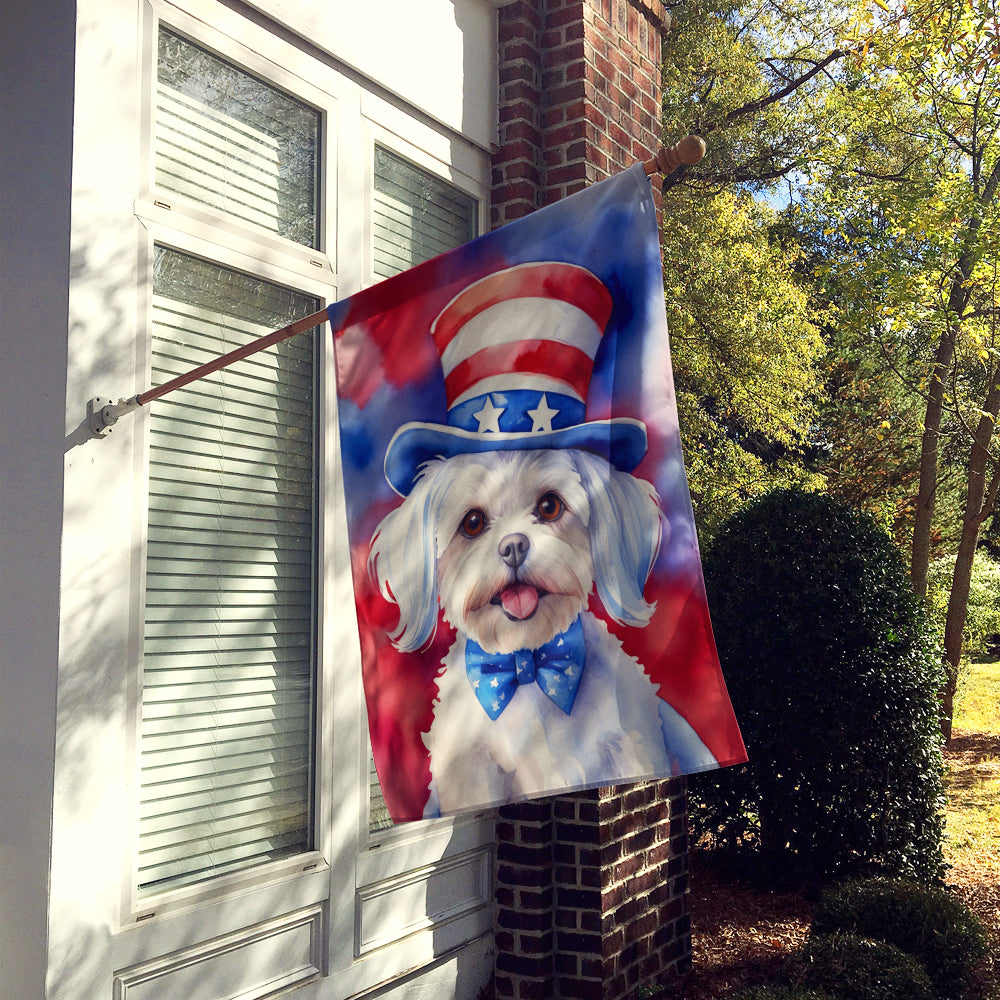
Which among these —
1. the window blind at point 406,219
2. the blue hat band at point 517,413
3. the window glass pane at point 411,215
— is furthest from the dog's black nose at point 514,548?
the window glass pane at point 411,215

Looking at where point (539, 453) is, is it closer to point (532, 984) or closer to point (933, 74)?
point (532, 984)

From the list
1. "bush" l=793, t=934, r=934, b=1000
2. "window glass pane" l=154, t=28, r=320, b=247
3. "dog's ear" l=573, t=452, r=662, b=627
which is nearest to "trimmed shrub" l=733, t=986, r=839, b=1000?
"bush" l=793, t=934, r=934, b=1000

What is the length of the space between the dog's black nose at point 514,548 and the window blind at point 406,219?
1.59 metres

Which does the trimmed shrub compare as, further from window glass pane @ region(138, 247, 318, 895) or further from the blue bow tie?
the blue bow tie

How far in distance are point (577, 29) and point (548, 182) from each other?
28.7 inches

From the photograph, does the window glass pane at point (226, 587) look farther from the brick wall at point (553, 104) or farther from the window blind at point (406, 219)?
the brick wall at point (553, 104)

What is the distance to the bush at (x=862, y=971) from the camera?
4.04 m

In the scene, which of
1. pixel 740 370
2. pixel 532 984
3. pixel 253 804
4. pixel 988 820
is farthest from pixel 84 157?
pixel 740 370

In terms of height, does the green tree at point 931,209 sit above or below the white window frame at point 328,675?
above

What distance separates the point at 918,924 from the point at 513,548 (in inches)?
130

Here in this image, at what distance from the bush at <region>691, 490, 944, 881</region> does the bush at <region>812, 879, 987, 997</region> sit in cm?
109

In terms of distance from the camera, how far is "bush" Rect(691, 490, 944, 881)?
5.86 m

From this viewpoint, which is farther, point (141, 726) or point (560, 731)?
point (141, 726)

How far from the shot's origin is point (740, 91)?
12.3m
